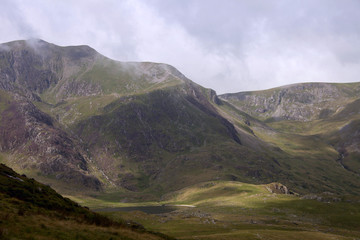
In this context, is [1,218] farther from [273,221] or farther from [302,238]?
[273,221]

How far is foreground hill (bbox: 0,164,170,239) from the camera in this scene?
31016 millimetres

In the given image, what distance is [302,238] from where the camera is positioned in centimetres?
8931

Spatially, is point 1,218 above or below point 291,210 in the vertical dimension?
above

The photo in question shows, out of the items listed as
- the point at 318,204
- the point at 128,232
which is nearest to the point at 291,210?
the point at 318,204

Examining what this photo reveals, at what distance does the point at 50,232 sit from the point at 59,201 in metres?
16.4

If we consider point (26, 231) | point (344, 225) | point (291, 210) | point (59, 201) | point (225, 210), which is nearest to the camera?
point (26, 231)

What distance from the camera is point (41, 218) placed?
35.8 m

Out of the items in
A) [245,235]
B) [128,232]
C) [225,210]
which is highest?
[128,232]

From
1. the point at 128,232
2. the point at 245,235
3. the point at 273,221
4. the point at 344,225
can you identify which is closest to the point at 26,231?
the point at 128,232

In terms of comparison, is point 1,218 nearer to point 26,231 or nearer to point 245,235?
point 26,231

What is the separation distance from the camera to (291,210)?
580 ft

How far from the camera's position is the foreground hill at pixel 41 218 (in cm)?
3102

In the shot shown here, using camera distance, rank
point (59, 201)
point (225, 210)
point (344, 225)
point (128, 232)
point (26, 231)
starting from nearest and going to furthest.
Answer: point (26, 231), point (128, 232), point (59, 201), point (344, 225), point (225, 210)

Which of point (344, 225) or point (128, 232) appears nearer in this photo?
point (128, 232)
